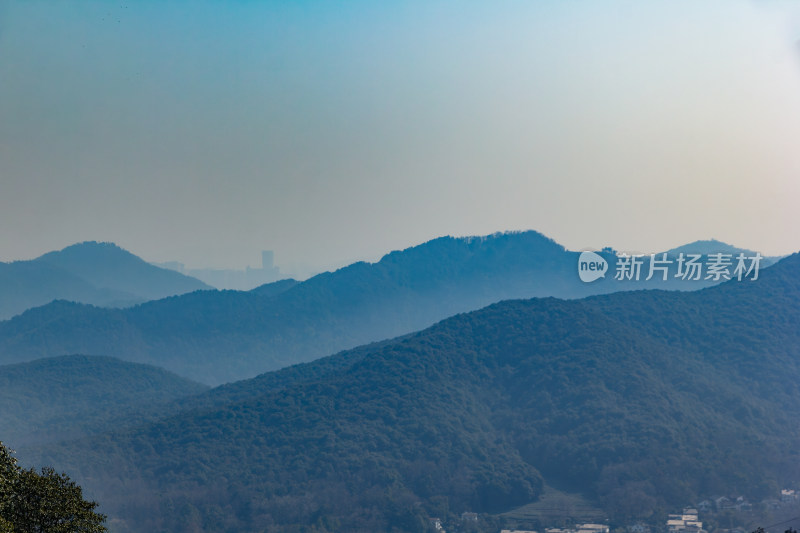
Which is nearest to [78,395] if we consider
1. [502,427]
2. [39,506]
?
[502,427]

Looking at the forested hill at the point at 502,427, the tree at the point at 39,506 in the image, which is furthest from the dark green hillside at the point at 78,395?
the tree at the point at 39,506

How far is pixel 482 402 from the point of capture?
110938mm

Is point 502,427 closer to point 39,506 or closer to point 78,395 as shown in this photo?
point 78,395

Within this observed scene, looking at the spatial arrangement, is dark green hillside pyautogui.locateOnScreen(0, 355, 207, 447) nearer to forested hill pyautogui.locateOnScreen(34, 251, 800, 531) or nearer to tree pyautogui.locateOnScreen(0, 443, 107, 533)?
forested hill pyautogui.locateOnScreen(34, 251, 800, 531)

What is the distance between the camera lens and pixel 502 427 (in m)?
106

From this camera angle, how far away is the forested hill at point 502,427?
89.2 m

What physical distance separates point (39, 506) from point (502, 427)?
292 feet

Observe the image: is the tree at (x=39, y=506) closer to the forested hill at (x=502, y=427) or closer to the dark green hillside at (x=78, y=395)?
the forested hill at (x=502, y=427)

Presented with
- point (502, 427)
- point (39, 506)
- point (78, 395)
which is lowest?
point (39, 506)

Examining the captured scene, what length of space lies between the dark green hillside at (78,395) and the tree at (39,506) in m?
106

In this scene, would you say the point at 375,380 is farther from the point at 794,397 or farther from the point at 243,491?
the point at 794,397

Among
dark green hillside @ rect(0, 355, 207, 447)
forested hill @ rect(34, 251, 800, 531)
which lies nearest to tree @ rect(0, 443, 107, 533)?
forested hill @ rect(34, 251, 800, 531)

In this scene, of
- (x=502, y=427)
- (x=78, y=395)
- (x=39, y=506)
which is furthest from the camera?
(x=78, y=395)

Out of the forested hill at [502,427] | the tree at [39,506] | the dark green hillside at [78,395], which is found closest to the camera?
the tree at [39,506]
